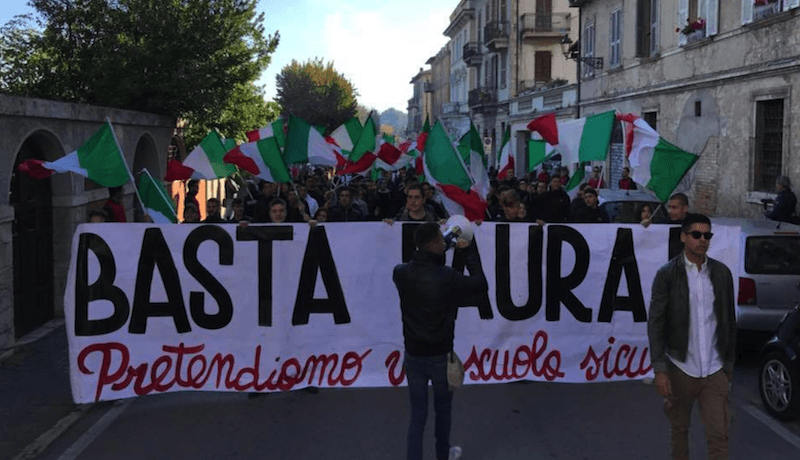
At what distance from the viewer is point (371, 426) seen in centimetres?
629

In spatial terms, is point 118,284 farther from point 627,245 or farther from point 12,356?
point 627,245

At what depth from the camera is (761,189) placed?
667 inches

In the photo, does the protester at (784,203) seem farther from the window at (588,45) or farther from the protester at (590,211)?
the window at (588,45)

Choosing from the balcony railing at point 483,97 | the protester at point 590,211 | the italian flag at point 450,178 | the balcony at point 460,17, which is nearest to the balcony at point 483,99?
the balcony railing at point 483,97

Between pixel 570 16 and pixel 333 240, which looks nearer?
pixel 333 240

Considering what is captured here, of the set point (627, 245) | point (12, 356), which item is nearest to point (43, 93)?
point (12, 356)

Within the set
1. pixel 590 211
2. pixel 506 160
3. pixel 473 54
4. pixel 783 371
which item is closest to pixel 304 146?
pixel 506 160

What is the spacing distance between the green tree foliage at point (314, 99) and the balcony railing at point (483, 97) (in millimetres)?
15566

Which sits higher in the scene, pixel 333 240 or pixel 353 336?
pixel 333 240

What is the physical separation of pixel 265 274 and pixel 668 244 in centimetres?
338

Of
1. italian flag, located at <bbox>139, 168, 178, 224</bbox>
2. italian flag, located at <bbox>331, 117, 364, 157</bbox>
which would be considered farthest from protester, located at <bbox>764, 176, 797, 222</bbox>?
italian flag, located at <bbox>139, 168, 178, 224</bbox>

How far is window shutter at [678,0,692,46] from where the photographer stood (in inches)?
789

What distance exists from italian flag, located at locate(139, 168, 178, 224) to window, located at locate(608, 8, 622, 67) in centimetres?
1953

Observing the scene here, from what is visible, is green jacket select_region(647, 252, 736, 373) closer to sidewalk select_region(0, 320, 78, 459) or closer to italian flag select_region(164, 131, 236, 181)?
sidewalk select_region(0, 320, 78, 459)
